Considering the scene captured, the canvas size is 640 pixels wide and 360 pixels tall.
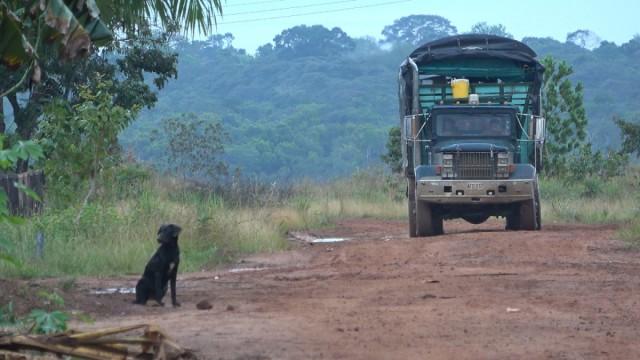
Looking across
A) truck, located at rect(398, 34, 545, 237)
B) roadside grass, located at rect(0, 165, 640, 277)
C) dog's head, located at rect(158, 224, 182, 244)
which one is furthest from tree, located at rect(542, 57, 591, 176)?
dog's head, located at rect(158, 224, 182, 244)

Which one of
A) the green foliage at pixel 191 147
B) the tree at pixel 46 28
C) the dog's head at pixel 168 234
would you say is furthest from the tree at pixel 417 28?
the tree at pixel 46 28

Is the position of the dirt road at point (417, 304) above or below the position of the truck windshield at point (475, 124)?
below

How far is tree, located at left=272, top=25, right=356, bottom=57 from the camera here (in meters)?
92.5

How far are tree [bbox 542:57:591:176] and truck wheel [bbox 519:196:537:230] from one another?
13.8 m

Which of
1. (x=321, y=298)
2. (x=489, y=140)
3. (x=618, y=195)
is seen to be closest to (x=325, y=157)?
(x=618, y=195)

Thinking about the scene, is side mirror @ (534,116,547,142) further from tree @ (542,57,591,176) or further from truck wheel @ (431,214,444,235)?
tree @ (542,57,591,176)

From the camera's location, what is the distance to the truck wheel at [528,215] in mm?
21688

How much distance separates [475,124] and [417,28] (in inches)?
3521

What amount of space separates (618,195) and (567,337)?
81.7 ft

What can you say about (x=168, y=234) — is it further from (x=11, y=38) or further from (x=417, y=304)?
(x=11, y=38)

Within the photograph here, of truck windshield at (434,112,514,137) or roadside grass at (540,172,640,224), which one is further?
roadside grass at (540,172,640,224)

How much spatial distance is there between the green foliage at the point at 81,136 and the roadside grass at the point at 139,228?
57 cm

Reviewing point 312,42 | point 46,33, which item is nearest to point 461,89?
point 46,33

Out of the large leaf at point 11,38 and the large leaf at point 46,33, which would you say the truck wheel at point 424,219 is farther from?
the large leaf at point 11,38
